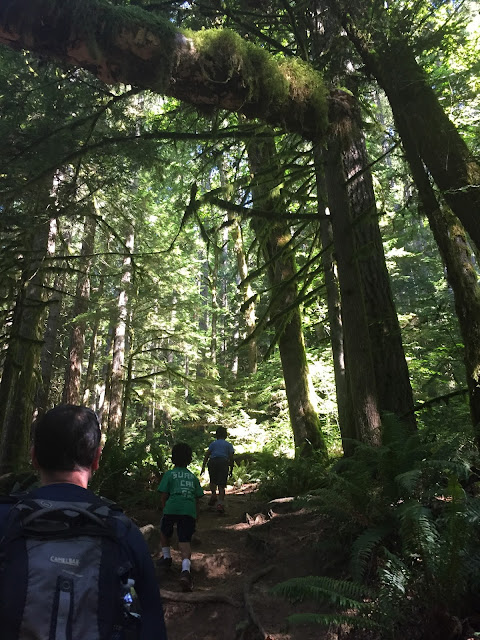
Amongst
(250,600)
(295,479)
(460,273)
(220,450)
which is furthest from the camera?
(220,450)

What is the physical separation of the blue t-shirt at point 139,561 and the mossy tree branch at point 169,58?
3936mm

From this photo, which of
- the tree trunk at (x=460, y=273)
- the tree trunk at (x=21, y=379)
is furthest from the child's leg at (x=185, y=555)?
the tree trunk at (x=21, y=379)

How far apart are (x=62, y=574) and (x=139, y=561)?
338 millimetres

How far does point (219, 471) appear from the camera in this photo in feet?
30.4

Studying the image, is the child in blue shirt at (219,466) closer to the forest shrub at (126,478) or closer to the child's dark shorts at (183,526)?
the forest shrub at (126,478)

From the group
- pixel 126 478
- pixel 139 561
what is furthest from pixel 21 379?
pixel 139 561

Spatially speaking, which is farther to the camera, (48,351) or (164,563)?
(48,351)

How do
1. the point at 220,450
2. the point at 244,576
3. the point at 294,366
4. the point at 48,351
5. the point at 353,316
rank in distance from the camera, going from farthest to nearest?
1. the point at 48,351
2. the point at 294,366
3. the point at 220,450
4. the point at 244,576
5. the point at 353,316

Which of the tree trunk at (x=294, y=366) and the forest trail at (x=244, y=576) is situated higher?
the tree trunk at (x=294, y=366)

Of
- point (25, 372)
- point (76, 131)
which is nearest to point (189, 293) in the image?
point (25, 372)

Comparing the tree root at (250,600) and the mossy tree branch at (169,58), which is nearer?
the tree root at (250,600)

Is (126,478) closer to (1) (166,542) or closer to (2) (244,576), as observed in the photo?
(1) (166,542)

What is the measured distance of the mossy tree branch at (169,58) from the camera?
3.98 m

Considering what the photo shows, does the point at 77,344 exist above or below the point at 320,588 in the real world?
above
